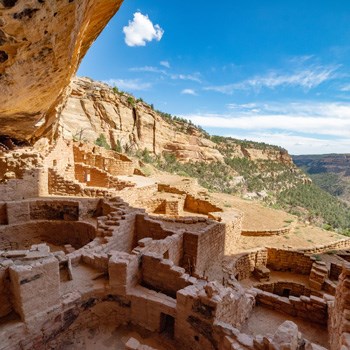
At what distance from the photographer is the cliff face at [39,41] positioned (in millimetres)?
4363

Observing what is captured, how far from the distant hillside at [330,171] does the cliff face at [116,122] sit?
221 ft

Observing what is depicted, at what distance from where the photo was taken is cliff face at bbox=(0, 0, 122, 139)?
436 cm

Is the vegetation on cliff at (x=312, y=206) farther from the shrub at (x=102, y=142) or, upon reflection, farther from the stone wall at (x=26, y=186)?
the stone wall at (x=26, y=186)

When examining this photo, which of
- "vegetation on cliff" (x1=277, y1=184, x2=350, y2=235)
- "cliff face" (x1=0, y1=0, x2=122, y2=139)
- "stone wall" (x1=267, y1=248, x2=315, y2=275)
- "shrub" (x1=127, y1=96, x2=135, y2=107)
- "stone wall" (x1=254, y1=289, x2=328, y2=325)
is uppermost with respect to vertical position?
"shrub" (x1=127, y1=96, x2=135, y2=107)

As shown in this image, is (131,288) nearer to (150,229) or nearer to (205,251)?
(150,229)

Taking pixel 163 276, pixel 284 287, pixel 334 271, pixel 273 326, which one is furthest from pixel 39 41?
pixel 334 271

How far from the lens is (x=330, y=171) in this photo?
127688mm

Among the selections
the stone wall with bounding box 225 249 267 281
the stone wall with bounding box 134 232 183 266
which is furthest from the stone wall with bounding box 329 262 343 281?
the stone wall with bounding box 134 232 183 266

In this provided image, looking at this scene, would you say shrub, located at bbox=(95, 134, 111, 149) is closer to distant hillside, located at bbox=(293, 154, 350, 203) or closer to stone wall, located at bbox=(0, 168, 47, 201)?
stone wall, located at bbox=(0, 168, 47, 201)

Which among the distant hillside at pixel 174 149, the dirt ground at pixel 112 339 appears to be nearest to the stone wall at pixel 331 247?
the distant hillside at pixel 174 149

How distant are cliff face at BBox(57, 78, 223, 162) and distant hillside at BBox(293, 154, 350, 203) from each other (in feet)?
221

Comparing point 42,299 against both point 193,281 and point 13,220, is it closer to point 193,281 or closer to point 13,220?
point 193,281

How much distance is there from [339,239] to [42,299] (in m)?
16.1

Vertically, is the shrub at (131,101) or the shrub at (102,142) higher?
the shrub at (131,101)
